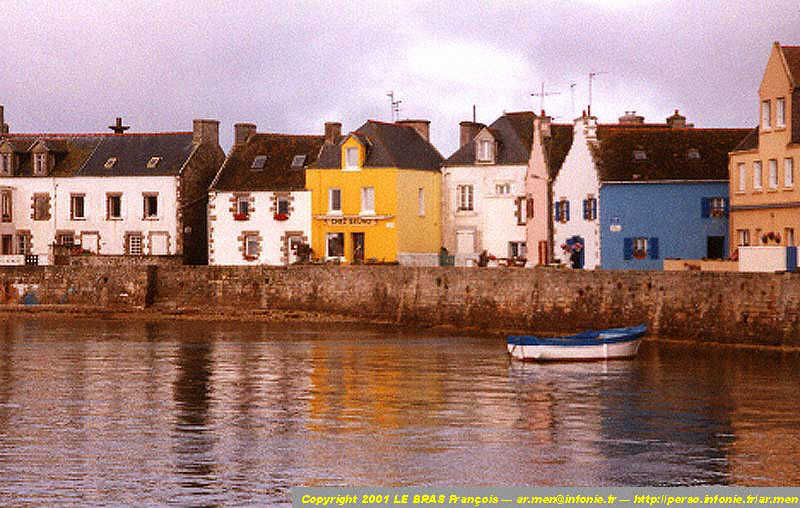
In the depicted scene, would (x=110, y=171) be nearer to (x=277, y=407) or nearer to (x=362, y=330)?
(x=362, y=330)

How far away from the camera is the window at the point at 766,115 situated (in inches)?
2778

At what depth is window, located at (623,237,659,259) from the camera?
7825 centimetres

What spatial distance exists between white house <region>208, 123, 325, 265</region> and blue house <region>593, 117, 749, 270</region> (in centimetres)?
2091

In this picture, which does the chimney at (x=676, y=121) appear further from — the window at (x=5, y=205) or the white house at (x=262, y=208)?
the window at (x=5, y=205)

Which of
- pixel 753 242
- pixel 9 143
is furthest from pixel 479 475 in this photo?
pixel 9 143

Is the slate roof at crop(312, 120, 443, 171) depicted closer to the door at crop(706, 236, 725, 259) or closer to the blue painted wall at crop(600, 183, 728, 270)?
the blue painted wall at crop(600, 183, 728, 270)

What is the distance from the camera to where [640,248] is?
3098 inches

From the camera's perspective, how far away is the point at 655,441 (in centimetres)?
3906

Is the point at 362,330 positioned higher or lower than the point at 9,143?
lower

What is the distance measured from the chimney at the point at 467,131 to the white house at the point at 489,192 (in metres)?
1.54

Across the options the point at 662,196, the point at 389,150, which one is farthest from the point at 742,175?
the point at 389,150

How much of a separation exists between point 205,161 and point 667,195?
32.8 metres

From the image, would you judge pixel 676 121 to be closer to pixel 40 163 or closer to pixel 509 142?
pixel 509 142

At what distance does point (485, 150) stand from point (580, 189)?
1111 centimetres
